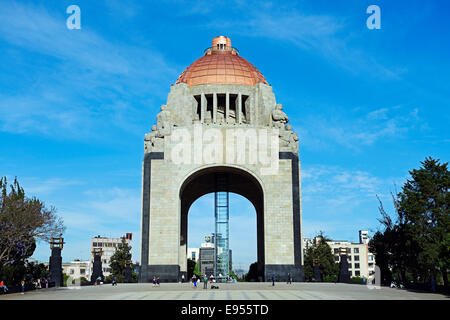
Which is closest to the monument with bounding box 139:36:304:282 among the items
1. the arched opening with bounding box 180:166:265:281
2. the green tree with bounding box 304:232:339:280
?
the arched opening with bounding box 180:166:265:281

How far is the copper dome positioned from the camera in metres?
42.2

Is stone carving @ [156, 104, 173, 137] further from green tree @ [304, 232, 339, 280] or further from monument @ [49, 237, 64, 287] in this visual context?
green tree @ [304, 232, 339, 280]

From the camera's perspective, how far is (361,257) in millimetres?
95625

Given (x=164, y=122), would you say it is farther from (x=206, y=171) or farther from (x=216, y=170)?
(x=216, y=170)

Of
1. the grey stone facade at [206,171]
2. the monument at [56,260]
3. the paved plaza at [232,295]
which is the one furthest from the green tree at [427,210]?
the monument at [56,260]

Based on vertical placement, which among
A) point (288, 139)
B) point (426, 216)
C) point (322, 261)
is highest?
point (288, 139)

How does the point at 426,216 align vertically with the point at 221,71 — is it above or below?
below

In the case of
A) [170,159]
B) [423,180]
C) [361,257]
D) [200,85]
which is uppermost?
[200,85]

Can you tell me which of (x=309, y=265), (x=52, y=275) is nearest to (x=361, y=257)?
(x=309, y=265)

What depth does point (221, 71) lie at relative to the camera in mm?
42594

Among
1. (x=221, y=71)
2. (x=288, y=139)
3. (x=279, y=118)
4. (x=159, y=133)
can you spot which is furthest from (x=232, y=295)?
(x=221, y=71)
